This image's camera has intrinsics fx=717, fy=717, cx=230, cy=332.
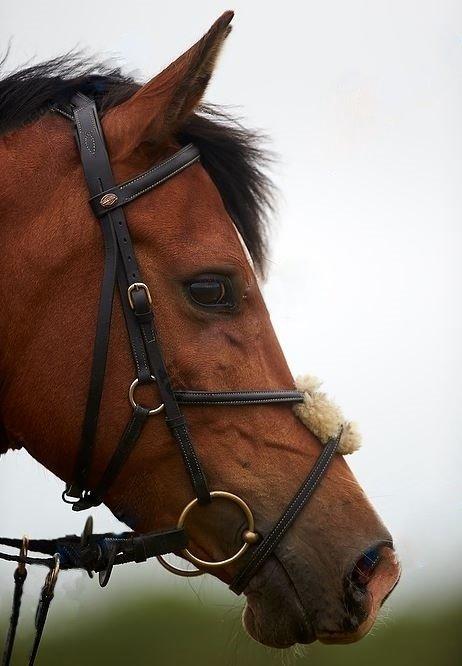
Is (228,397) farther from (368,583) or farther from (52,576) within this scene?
(52,576)

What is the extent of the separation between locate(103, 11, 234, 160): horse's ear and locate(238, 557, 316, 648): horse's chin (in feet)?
4.53

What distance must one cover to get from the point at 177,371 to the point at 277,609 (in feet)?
2.54

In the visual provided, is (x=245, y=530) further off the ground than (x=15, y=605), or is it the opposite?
(x=245, y=530)

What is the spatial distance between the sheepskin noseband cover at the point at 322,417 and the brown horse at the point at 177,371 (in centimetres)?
3

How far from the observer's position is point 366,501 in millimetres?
2223

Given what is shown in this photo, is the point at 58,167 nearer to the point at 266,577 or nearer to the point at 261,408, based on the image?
the point at 261,408

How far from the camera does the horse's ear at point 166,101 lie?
85.3 inches

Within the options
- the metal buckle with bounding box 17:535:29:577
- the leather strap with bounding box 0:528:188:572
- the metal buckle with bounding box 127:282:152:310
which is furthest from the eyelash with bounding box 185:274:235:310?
the metal buckle with bounding box 17:535:29:577

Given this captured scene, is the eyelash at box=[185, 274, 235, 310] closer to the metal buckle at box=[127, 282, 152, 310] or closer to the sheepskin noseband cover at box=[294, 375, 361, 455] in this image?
the metal buckle at box=[127, 282, 152, 310]

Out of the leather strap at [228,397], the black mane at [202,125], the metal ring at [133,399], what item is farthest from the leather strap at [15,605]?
the black mane at [202,125]

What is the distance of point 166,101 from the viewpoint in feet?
7.37

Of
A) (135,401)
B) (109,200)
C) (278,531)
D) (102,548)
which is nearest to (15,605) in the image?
(102,548)

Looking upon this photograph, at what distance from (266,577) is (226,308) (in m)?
0.83

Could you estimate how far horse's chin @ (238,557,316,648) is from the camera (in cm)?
213
